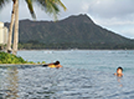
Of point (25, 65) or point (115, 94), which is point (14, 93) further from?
point (25, 65)

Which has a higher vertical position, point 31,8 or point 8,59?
point 31,8

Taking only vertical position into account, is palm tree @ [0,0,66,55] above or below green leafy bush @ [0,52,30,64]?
above

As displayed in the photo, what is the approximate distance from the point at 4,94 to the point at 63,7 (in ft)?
61.3

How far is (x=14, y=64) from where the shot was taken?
26.4 metres

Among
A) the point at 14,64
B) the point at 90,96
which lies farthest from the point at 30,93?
the point at 14,64

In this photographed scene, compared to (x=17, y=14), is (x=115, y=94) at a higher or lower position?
lower

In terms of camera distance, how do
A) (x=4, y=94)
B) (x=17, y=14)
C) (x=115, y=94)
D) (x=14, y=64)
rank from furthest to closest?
(x=17, y=14), (x=14, y=64), (x=115, y=94), (x=4, y=94)

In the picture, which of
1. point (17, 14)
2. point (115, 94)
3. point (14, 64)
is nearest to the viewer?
point (115, 94)

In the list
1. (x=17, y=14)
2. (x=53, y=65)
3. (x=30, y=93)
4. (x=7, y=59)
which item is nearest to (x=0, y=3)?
(x=17, y=14)

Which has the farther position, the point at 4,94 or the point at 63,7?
the point at 63,7

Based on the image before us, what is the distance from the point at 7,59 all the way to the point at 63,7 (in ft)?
24.9

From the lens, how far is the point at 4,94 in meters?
10.9

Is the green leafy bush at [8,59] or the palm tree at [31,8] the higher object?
the palm tree at [31,8]

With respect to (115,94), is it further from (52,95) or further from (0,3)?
(0,3)
